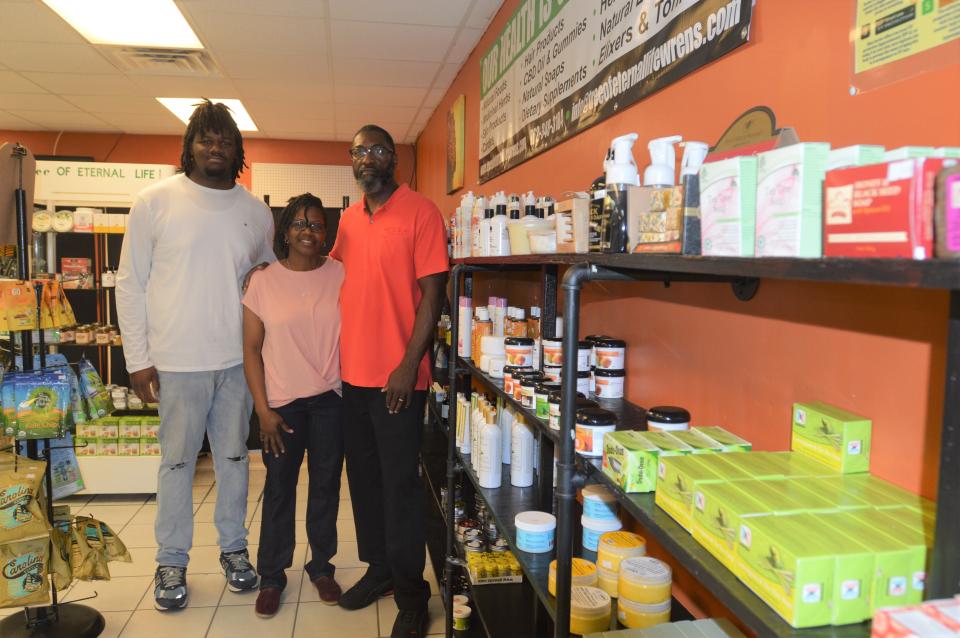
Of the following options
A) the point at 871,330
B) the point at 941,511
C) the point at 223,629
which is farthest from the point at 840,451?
the point at 223,629

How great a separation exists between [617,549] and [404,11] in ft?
10.5

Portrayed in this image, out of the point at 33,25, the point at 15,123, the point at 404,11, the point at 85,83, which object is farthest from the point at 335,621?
the point at 15,123

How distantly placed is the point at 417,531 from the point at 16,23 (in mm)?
3939

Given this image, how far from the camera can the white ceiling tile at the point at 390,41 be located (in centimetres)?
396

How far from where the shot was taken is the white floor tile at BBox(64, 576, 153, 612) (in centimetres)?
294

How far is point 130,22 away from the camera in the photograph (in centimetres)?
395

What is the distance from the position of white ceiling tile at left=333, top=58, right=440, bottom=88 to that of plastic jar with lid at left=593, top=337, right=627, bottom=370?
3561mm

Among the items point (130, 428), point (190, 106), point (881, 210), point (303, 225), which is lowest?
point (130, 428)

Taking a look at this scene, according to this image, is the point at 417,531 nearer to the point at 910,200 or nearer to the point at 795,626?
the point at 795,626

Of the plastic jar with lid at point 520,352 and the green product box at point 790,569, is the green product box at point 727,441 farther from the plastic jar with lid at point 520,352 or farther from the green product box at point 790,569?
the plastic jar with lid at point 520,352

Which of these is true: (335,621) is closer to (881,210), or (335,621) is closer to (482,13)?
(881,210)

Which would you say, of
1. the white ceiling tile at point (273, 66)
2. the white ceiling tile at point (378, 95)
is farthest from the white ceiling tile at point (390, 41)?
the white ceiling tile at point (378, 95)

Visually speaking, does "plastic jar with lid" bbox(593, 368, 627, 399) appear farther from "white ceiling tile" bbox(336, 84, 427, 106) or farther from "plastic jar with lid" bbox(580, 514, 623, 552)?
"white ceiling tile" bbox(336, 84, 427, 106)

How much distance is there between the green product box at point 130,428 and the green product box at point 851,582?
15.1 feet
